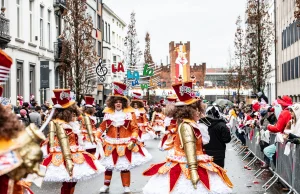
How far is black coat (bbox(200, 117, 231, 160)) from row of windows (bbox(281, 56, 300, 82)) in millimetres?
35990

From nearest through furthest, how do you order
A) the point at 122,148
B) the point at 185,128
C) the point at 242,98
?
the point at 185,128, the point at 122,148, the point at 242,98

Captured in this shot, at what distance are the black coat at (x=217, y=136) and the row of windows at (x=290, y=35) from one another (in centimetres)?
3484

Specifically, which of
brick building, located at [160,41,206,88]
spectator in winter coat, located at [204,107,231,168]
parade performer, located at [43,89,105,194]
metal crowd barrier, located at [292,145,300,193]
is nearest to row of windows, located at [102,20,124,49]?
brick building, located at [160,41,206,88]

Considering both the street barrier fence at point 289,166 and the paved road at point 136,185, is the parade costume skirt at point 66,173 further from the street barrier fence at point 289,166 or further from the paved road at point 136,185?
the street barrier fence at point 289,166

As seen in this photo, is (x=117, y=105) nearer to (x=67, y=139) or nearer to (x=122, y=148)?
(x=122, y=148)

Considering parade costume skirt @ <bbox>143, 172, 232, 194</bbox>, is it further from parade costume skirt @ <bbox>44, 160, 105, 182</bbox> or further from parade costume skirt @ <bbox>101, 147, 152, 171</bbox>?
parade costume skirt @ <bbox>101, 147, 152, 171</bbox>

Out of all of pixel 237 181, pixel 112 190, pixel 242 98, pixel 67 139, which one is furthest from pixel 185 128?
pixel 242 98

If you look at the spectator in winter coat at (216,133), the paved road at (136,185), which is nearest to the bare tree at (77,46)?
the paved road at (136,185)

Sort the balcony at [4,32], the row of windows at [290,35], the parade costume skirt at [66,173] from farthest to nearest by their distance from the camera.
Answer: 1. the row of windows at [290,35]
2. the balcony at [4,32]
3. the parade costume skirt at [66,173]

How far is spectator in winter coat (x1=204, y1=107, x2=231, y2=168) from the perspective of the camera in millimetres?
8641

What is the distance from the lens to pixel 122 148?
1145cm

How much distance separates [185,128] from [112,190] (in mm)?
5170

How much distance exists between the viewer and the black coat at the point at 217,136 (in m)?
8.65

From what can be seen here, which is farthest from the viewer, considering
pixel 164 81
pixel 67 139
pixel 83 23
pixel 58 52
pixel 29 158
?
pixel 164 81
